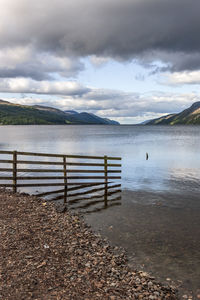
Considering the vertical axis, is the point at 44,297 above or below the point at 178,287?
above

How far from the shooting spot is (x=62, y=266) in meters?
9.03

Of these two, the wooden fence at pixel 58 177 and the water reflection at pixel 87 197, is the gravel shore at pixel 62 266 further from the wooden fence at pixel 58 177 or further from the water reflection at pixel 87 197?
the wooden fence at pixel 58 177

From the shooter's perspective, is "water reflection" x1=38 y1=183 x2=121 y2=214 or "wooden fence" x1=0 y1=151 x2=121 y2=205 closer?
"water reflection" x1=38 y1=183 x2=121 y2=214

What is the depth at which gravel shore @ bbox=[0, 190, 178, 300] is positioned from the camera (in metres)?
7.52

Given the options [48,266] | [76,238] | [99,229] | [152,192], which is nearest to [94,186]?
[152,192]

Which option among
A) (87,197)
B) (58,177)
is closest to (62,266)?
(87,197)

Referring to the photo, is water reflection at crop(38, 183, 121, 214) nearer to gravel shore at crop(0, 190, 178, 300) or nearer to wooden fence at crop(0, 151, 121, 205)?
wooden fence at crop(0, 151, 121, 205)

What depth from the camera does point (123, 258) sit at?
10695 mm

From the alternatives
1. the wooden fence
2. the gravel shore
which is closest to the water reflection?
the wooden fence

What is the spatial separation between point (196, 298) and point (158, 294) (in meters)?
1.47

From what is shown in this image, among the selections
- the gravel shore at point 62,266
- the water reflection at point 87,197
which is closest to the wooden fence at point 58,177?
the water reflection at point 87,197

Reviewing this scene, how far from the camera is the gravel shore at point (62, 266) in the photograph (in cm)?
752

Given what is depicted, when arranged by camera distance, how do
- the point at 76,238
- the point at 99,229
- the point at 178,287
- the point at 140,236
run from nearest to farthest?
the point at 178,287 → the point at 76,238 → the point at 140,236 → the point at 99,229

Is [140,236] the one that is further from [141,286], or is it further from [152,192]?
[152,192]
